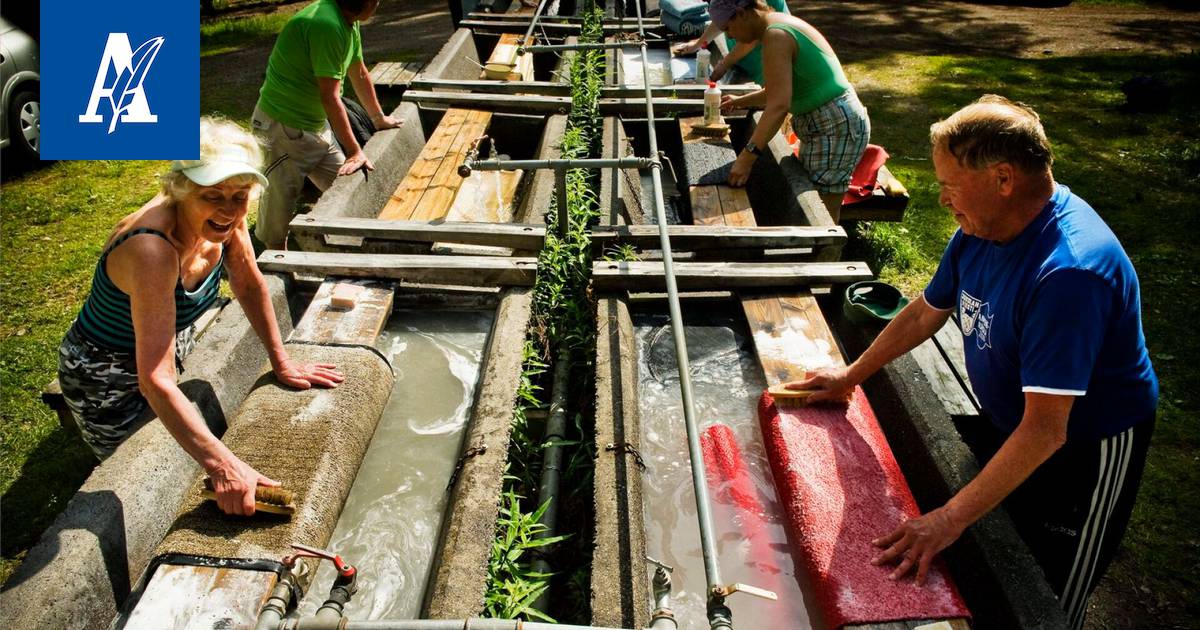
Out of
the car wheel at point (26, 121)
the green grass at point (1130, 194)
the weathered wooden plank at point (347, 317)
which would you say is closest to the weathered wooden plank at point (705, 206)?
the green grass at point (1130, 194)

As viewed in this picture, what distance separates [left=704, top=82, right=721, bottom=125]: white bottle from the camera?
6.06m

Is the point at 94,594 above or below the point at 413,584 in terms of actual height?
above

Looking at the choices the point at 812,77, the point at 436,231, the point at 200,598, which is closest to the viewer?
the point at 200,598

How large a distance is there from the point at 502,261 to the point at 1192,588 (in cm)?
389

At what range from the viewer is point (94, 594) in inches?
92.9

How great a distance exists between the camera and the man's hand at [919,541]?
220 centimetres

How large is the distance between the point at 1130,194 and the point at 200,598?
869 cm

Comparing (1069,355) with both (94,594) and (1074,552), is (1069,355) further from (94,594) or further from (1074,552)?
(94,594)

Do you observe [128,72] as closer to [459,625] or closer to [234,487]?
[234,487]

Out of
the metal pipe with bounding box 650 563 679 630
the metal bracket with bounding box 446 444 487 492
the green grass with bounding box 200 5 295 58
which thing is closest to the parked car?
the green grass with bounding box 200 5 295 58

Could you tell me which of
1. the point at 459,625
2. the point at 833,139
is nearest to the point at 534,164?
the point at 833,139

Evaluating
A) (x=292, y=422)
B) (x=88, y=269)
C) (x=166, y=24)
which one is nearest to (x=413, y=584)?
(x=292, y=422)

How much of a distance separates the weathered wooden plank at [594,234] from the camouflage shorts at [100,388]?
59.8 inches

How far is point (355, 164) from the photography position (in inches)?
200
